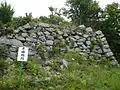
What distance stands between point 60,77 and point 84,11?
24.8ft

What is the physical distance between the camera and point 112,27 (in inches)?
628

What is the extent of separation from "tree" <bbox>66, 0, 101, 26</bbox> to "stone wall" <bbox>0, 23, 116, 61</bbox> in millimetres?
2491

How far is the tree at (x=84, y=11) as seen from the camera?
54.3ft

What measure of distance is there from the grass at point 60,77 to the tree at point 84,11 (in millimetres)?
5009

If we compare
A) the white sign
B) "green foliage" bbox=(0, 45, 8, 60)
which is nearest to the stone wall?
"green foliage" bbox=(0, 45, 8, 60)

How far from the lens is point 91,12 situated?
1659 cm

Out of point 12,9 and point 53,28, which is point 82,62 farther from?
point 12,9

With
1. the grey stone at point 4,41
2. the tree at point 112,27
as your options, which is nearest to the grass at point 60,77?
the grey stone at point 4,41

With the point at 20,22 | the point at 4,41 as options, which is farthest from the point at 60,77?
the point at 20,22

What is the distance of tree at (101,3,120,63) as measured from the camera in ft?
51.5

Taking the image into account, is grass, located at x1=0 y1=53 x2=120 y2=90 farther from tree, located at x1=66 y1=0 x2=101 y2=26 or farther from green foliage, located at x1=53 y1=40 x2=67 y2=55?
tree, located at x1=66 y1=0 x2=101 y2=26

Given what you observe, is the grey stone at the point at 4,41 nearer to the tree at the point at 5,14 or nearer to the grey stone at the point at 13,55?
the grey stone at the point at 13,55

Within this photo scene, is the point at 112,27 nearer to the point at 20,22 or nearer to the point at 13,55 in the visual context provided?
the point at 20,22

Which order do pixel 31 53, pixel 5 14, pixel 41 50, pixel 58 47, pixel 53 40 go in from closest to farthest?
pixel 31 53 < pixel 41 50 < pixel 58 47 < pixel 53 40 < pixel 5 14
